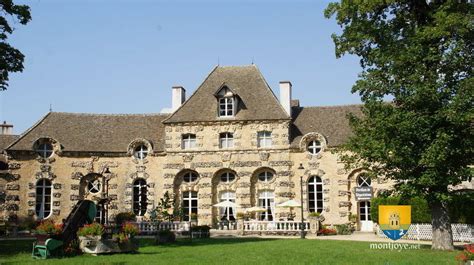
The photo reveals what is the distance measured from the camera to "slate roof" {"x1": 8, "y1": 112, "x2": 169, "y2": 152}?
36156 millimetres

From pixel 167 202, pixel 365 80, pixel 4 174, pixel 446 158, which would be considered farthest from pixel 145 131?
pixel 446 158

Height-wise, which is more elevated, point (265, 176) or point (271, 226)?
point (265, 176)

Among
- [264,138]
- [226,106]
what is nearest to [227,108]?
[226,106]

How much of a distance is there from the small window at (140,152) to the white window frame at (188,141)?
8.78 ft

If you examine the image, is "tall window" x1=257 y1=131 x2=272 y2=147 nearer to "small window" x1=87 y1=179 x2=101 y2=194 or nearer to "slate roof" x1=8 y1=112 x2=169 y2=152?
"slate roof" x1=8 y1=112 x2=169 y2=152

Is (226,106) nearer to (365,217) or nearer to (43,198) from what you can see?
(365,217)

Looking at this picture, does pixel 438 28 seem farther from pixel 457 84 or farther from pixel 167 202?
pixel 167 202

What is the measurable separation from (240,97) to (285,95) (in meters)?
3.03

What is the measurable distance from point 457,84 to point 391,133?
117 inches

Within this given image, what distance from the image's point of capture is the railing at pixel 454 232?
85.4 ft

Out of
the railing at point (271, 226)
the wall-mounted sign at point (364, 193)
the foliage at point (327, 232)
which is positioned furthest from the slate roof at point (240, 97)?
the foliage at point (327, 232)

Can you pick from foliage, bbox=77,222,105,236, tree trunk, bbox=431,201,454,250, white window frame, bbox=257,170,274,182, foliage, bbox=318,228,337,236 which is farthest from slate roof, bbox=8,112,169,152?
tree trunk, bbox=431,201,454,250

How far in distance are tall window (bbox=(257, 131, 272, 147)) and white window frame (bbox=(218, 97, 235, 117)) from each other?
2.30m

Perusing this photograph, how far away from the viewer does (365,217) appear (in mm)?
33781
